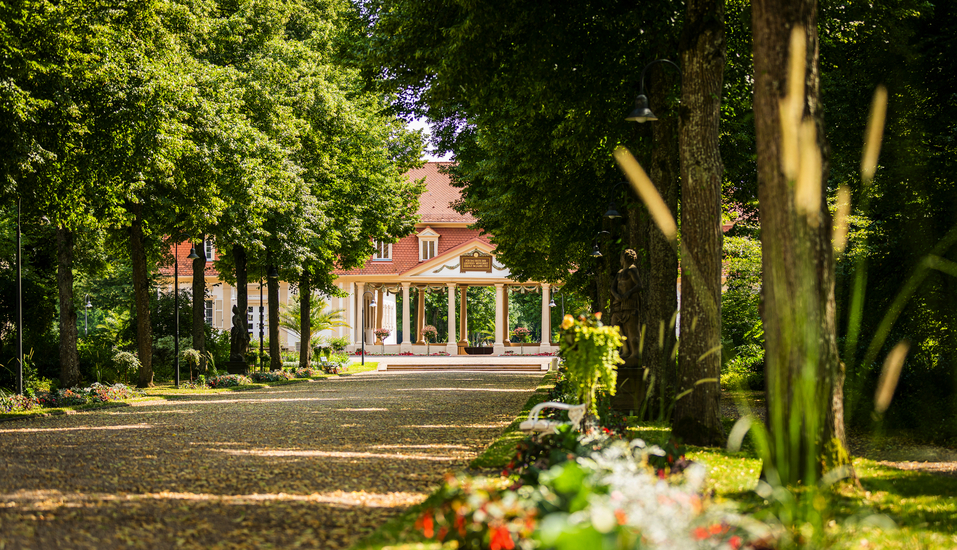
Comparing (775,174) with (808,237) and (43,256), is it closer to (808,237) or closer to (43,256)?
(808,237)

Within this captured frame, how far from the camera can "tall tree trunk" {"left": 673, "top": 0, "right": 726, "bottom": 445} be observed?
9070 mm

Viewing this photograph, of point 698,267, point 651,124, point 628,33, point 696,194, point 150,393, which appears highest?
point 628,33

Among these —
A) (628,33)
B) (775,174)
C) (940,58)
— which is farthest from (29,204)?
(940,58)

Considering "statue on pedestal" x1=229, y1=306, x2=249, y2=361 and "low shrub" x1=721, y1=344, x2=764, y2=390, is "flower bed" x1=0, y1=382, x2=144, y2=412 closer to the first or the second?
"statue on pedestal" x1=229, y1=306, x2=249, y2=361

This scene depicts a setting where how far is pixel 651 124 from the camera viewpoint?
12984mm

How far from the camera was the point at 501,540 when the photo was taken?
346 cm

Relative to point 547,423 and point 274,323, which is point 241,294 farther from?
point 547,423

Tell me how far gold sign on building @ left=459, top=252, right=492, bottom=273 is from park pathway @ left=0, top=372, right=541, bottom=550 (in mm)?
33876

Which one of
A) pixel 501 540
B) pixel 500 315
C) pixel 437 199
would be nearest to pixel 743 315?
pixel 501 540

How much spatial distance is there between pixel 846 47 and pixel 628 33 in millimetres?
4946

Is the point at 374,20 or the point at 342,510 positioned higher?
the point at 374,20

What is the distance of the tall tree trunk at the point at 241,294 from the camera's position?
24594mm

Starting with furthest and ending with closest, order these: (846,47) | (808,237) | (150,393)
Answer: (150,393), (846,47), (808,237)

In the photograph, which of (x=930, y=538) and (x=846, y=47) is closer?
(x=930, y=538)
